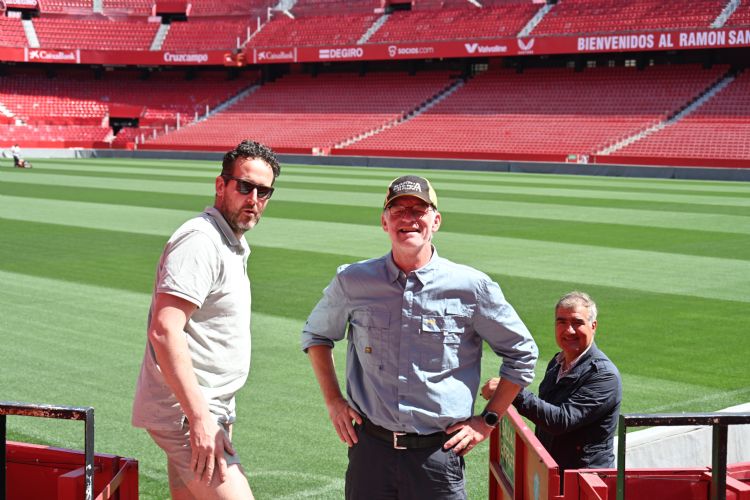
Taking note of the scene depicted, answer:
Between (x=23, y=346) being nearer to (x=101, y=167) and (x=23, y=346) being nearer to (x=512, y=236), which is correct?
(x=512, y=236)

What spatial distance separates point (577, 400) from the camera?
203 inches

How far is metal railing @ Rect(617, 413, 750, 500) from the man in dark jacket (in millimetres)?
1423

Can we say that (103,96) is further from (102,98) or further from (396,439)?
(396,439)

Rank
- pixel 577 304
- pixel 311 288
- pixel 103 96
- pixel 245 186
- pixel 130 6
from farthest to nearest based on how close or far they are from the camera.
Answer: pixel 130 6 < pixel 103 96 < pixel 311 288 < pixel 577 304 < pixel 245 186

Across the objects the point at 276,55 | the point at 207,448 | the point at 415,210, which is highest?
the point at 276,55

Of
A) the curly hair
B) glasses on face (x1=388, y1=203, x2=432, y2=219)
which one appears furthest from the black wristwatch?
the curly hair

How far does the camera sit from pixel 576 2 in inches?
2339

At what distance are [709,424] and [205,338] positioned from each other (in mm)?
1934

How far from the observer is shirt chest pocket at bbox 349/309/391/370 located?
14.0ft

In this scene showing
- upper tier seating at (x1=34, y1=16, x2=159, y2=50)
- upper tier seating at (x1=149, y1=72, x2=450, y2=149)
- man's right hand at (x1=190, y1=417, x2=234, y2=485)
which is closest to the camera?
man's right hand at (x1=190, y1=417, x2=234, y2=485)

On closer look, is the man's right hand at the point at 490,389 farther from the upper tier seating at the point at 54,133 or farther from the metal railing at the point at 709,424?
the upper tier seating at the point at 54,133

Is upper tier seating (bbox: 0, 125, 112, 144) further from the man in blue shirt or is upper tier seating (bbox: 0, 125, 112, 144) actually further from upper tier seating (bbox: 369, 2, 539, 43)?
the man in blue shirt

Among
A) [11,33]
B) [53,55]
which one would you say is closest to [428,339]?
[53,55]

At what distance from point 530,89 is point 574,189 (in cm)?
2510
